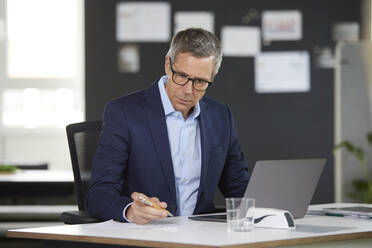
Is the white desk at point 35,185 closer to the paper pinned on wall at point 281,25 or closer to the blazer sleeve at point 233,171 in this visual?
the blazer sleeve at point 233,171

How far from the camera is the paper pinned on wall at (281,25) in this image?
6.51 meters

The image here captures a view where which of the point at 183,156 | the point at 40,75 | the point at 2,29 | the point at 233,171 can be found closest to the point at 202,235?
the point at 183,156

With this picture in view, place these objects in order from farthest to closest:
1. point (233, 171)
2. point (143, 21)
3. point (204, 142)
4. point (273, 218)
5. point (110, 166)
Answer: point (143, 21)
point (233, 171)
point (204, 142)
point (110, 166)
point (273, 218)

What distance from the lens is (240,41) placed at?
648 centimetres

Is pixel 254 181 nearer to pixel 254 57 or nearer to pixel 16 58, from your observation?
pixel 254 57

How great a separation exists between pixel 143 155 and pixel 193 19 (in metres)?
3.92

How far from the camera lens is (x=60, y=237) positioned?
6.79 feet

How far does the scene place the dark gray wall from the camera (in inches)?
253

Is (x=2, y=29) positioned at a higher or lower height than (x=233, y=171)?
higher

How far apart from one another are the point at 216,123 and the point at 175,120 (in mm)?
204

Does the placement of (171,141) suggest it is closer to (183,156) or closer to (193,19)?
(183,156)

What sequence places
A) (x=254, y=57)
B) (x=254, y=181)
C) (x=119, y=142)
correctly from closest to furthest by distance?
(x=254, y=181) < (x=119, y=142) < (x=254, y=57)

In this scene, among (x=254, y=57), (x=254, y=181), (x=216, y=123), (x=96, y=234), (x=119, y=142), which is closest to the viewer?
(x=96, y=234)

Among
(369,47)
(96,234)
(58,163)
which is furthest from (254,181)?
(58,163)
